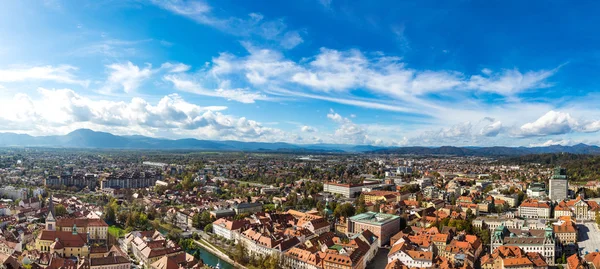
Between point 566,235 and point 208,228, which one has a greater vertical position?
point 566,235

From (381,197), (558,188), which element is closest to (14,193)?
(381,197)

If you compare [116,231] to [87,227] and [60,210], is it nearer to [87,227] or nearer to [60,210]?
[87,227]

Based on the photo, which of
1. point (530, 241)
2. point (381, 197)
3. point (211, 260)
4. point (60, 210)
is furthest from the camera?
point (381, 197)

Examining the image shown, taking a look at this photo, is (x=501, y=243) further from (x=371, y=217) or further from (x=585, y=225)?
(x=585, y=225)

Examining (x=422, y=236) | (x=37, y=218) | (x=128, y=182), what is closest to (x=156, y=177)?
(x=128, y=182)

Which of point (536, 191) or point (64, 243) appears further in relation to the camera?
point (536, 191)

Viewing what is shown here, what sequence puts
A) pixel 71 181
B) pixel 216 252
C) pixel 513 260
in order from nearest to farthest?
pixel 513 260 < pixel 216 252 < pixel 71 181

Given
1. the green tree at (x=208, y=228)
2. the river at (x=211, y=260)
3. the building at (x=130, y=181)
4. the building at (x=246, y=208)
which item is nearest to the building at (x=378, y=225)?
the river at (x=211, y=260)
